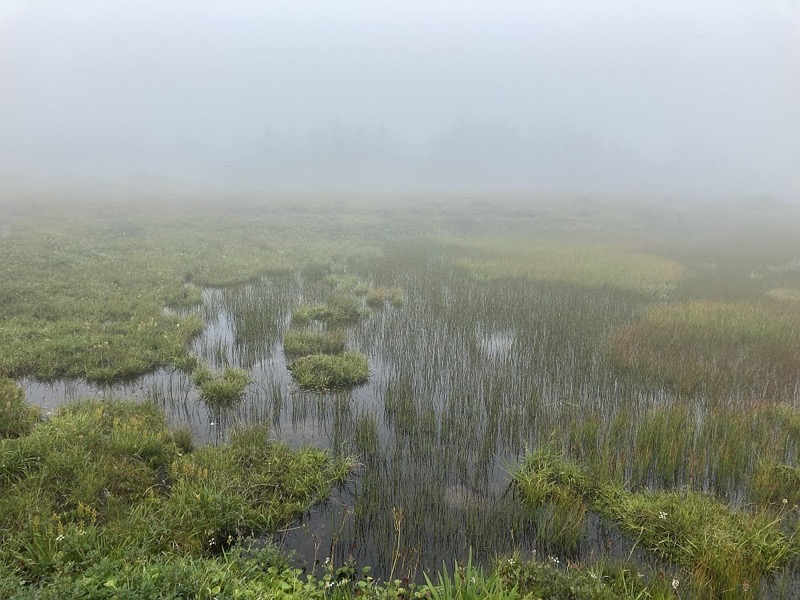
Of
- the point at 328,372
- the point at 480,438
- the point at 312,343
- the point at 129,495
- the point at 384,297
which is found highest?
the point at 384,297

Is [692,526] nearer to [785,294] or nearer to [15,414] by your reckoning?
[15,414]

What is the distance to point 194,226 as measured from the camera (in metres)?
42.9

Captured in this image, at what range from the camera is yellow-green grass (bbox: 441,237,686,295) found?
2432 centimetres

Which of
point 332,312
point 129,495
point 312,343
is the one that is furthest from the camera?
point 332,312

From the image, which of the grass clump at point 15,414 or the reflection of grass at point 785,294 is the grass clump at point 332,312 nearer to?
the grass clump at point 15,414

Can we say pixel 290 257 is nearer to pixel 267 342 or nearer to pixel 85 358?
pixel 267 342

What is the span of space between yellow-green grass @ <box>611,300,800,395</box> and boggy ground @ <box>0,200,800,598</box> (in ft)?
0.26

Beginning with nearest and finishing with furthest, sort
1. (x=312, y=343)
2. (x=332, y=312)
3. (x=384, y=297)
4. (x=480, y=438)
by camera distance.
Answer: (x=480, y=438)
(x=312, y=343)
(x=332, y=312)
(x=384, y=297)

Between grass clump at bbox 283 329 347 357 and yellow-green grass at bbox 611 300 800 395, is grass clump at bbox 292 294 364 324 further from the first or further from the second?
yellow-green grass at bbox 611 300 800 395

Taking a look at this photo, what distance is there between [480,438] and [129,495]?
20.2ft

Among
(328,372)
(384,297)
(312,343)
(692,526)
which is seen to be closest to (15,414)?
(328,372)

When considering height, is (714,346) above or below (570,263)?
below

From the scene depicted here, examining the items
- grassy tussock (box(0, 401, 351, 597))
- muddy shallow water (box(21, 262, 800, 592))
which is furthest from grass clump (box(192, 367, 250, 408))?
grassy tussock (box(0, 401, 351, 597))

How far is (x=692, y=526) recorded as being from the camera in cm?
677
